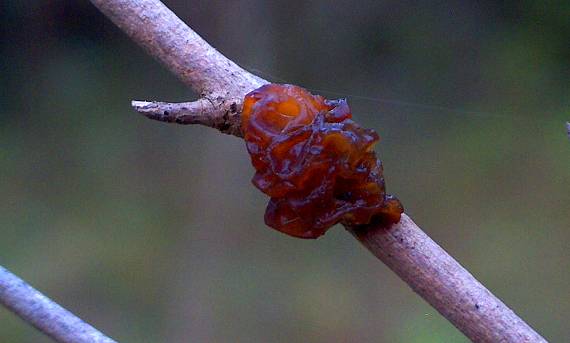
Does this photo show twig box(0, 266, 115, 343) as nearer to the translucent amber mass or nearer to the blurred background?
the translucent amber mass

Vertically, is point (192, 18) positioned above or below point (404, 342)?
above

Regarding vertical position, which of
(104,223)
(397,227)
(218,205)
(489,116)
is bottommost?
(104,223)

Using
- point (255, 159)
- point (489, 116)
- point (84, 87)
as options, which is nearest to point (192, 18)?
point (84, 87)

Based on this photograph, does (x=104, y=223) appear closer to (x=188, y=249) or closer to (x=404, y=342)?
(x=188, y=249)

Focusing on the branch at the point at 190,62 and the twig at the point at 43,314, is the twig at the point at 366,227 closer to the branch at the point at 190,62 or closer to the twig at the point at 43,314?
the branch at the point at 190,62

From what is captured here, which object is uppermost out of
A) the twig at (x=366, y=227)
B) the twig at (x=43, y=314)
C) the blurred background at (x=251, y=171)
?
the twig at (x=366, y=227)

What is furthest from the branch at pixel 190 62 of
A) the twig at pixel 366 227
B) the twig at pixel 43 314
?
the twig at pixel 43 314

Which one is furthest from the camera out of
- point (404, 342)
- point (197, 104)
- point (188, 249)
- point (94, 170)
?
point (94, 170)

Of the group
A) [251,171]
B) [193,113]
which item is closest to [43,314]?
[193,113]
